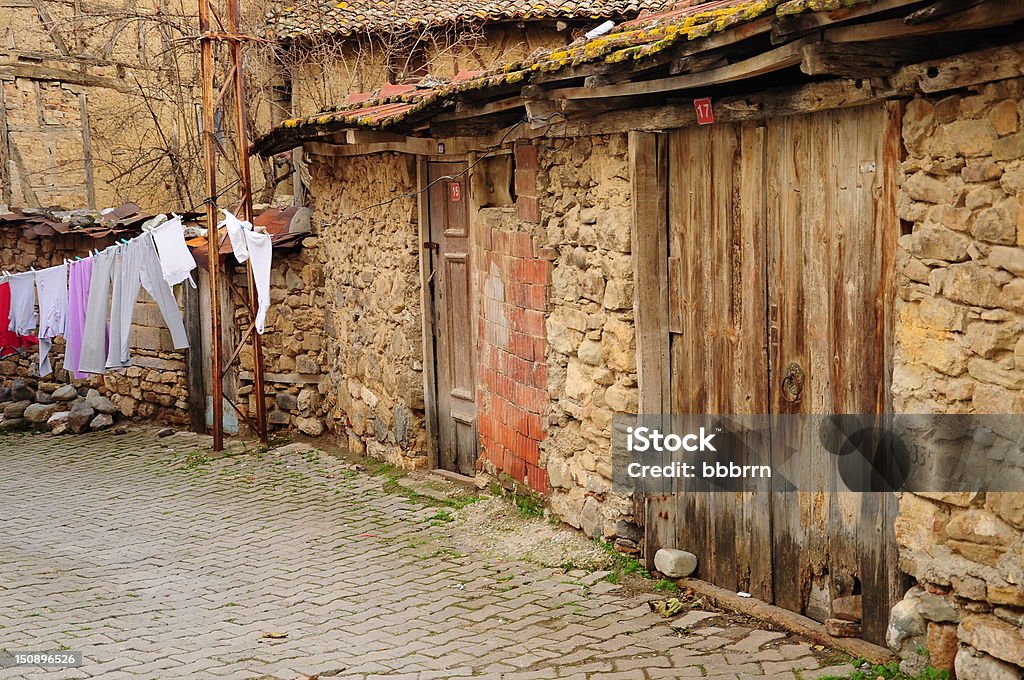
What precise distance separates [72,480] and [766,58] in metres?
7.14

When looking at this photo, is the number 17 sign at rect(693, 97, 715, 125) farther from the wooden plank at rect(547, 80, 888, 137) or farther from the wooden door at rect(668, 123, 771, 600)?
the wooden door at rect(668, 123, 771, 600)

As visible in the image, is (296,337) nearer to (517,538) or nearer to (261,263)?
(261,263)

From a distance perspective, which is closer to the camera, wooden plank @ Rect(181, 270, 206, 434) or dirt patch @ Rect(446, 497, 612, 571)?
dirt patch @ Rect(446, 497, 612, 571)

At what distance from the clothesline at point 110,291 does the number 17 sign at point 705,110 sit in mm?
5158

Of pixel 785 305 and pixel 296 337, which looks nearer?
pixel 785 305

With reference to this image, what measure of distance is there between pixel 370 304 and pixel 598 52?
14.6 feet

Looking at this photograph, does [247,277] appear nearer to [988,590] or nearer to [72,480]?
[72,480]

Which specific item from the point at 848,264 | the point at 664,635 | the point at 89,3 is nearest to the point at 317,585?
the point at 664,635

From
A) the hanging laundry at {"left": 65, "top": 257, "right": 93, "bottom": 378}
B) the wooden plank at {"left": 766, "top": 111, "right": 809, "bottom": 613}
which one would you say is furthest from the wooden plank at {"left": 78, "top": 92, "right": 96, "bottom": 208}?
the wooden plank at {"left": 766, "top": 111, "right": 809, "bottom": 613}

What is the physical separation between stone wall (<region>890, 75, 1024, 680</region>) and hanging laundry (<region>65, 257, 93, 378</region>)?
8.06 meters

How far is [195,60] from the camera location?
618 inches

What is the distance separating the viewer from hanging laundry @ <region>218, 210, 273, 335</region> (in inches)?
365

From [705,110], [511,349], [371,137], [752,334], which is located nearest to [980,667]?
[752,334]

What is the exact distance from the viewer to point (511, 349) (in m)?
7.08
